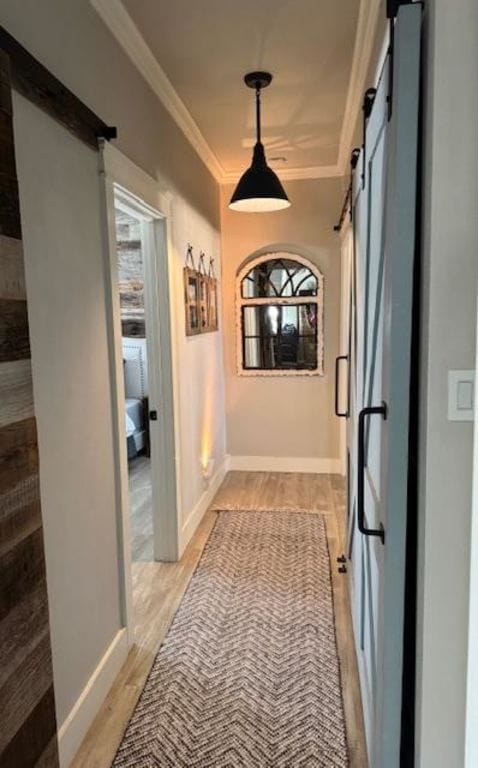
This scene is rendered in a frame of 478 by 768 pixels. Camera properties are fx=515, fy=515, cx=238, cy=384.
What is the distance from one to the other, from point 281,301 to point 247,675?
10.8ft

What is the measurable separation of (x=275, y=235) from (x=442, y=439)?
3.87 metres

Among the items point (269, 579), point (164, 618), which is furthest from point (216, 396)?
point (164, 618)

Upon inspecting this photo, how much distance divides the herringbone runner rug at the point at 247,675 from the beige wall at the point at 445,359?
758mm

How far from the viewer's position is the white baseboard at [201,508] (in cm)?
331

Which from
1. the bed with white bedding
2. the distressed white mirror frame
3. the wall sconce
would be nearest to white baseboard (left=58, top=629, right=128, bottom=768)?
the wall sconce

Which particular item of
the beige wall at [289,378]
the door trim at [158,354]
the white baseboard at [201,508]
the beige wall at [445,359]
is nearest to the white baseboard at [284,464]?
the beige wall at [289,378]

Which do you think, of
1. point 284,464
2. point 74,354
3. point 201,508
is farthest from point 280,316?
point 74,354

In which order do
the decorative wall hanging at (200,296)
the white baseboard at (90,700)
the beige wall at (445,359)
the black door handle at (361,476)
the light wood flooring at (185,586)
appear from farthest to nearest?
the decorative wall hanging at (200,296) → the light wood flooring at (185,586) → the white baseboard at (90,700) → the black door handle at (361,476) → the beige wall at (445,359)

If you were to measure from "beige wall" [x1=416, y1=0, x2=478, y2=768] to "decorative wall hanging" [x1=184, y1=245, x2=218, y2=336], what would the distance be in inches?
94.7

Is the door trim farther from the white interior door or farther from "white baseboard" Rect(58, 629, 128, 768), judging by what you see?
the white interior door

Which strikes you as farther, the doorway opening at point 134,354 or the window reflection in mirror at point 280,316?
the doorway opening at point 134,354

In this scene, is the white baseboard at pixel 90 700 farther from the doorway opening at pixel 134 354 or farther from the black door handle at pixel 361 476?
the doorway opening at pixel 134 354

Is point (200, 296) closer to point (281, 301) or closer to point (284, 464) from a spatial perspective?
point (281, 301)

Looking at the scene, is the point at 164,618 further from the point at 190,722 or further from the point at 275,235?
the point at 275,235
